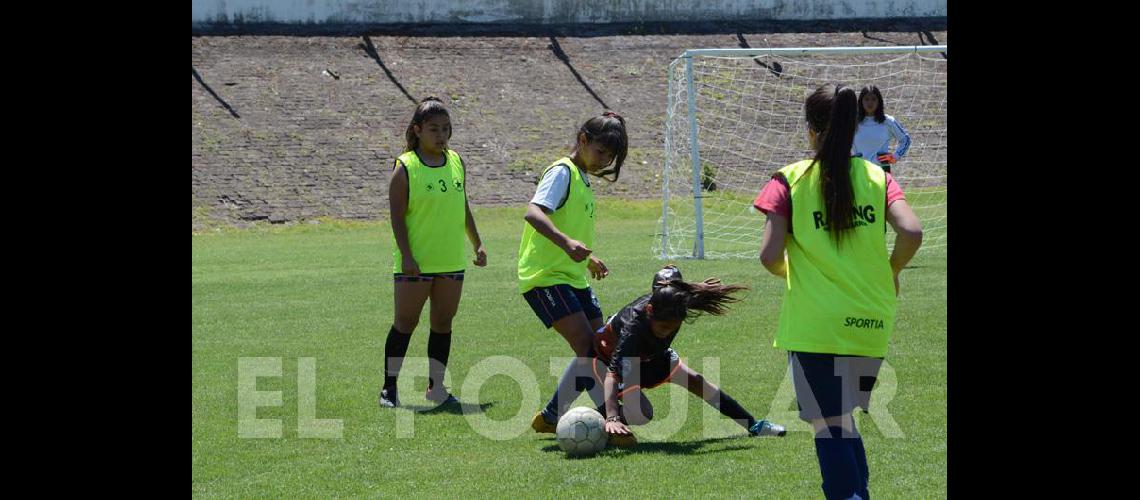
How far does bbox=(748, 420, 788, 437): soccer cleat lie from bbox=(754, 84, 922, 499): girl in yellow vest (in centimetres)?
212

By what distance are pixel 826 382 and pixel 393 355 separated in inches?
150

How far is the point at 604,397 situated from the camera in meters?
6.59

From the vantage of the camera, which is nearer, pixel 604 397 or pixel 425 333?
pixel 604 397

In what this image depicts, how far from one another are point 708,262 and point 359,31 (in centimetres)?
2367

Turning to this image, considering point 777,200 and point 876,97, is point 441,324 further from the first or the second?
point 876,97

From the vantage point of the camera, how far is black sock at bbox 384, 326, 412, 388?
25.1 ft

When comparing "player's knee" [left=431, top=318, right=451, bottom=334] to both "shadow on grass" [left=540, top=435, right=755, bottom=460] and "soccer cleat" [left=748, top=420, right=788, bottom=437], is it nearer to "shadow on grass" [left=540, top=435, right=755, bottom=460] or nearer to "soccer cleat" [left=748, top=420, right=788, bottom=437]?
"shadow on grass" [left=540, top=435, right=755, bottom=460]

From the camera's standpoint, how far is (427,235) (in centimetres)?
773

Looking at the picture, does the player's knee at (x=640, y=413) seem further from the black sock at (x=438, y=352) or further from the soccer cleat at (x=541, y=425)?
the black sock at (x=438, y=352)

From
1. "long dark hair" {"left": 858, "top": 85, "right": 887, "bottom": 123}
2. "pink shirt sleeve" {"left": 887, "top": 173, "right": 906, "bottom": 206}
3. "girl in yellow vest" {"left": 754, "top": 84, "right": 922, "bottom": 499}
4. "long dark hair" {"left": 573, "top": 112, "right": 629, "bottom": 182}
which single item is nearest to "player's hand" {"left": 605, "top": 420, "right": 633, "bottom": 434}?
"long dark hair" {"left": 573, "top": 112, "right": 629, "bottom": 182}

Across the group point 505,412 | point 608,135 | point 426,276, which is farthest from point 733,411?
point 426,276

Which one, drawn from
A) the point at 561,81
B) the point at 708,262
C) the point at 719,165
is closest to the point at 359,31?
the point at 561,81
